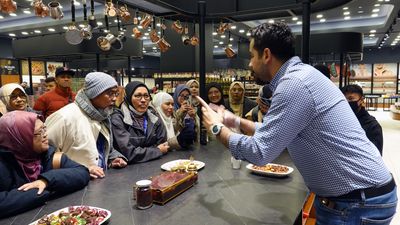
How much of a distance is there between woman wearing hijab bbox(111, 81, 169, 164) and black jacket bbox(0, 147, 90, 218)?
0.50 metres

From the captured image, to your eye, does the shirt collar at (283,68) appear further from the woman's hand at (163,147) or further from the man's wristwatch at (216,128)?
the woman's hand at (163,147)

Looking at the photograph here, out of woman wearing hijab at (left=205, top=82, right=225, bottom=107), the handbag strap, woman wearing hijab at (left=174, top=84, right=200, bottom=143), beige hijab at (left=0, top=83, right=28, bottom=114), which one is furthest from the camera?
woman wearing hijab at (left=205, top=82, right=225, bottom=107)

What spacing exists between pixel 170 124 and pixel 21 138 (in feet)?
5.31

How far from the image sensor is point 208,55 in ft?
23.8

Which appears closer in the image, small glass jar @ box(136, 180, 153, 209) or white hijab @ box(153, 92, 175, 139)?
small glass jar @ box(136, 180, 153, 209)

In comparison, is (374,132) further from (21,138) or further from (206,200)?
(21,138)

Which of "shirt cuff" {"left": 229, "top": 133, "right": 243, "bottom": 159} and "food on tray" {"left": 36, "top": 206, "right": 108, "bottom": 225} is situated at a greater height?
"shirt cuff" {"left": 229, "top": 133, "right": 243, "bottom": 159}

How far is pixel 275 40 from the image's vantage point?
1.43 m

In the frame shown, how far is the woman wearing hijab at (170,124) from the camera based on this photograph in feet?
8.86

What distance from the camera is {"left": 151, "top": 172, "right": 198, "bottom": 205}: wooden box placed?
5.08 ft

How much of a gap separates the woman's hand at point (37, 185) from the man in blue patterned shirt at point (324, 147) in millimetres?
957

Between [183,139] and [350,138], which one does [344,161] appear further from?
[183,139]

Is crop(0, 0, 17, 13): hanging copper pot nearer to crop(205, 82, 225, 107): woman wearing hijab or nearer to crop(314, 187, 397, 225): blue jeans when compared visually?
crop(314, 187, 397, 225): blue jeans

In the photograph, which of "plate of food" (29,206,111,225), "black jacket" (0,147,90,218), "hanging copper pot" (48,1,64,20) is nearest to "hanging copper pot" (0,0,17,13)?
"hanging copper pot" (48,1,64,20)
